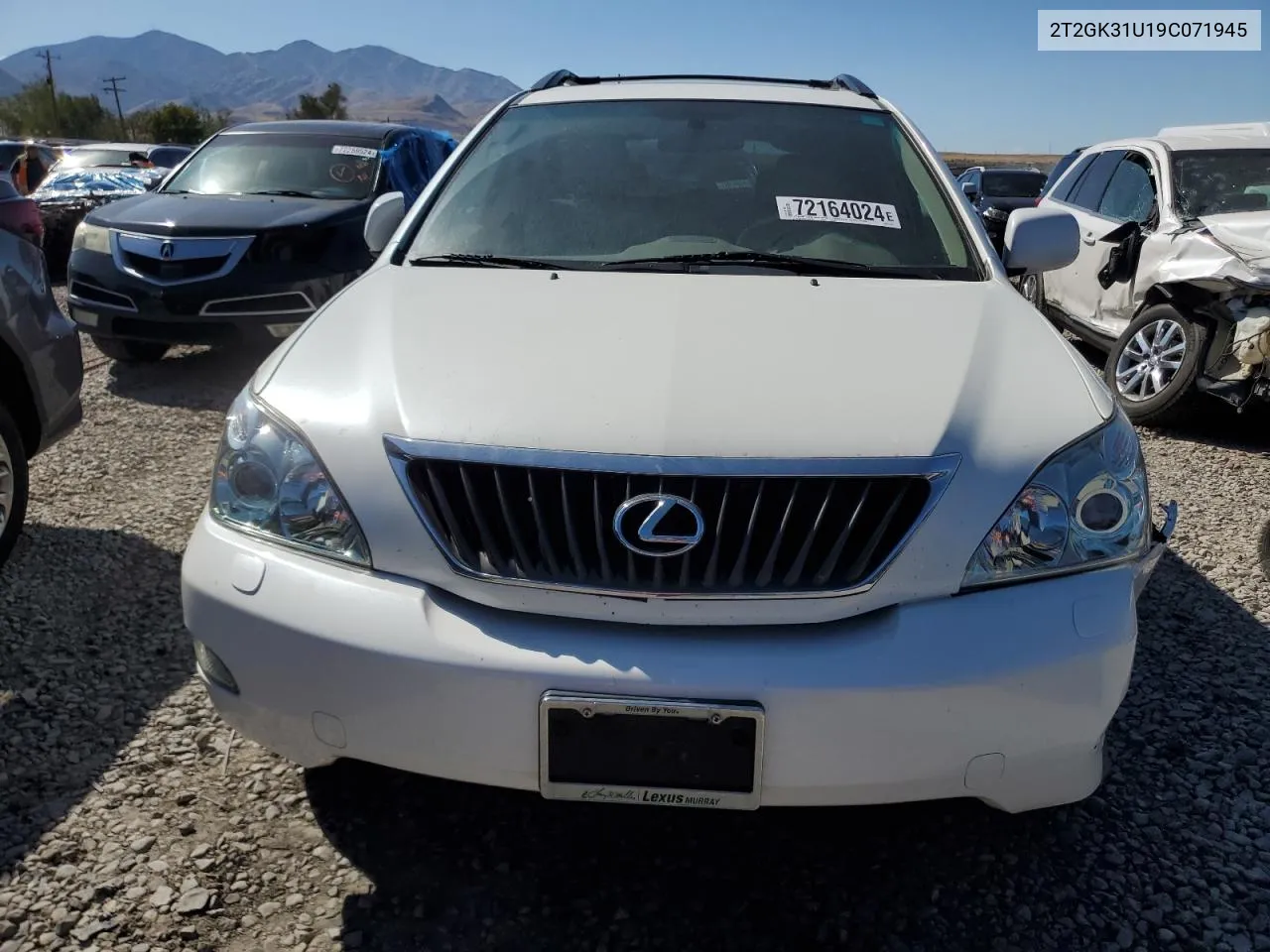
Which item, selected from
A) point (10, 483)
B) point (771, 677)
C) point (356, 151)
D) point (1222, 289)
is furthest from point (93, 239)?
point (1222, 289)

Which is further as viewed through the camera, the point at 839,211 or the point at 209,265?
the point at 209,265

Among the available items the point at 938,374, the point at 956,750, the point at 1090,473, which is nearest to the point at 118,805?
the point at 956,750

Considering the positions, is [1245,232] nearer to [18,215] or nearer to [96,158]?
[18,215]

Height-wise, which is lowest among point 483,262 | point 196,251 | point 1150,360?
point 1150,360

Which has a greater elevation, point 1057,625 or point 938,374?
point 938,374

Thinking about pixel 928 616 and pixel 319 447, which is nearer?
pixel 928 616

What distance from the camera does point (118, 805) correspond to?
234 centimetres

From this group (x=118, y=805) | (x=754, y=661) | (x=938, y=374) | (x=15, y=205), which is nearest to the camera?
(x=754, y=661)

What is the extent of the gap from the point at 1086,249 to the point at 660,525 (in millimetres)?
6160

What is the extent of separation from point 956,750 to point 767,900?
1.91 ft

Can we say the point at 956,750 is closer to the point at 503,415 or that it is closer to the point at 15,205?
the point at 503,415

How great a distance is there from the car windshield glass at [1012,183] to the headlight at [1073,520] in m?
Answer: 15.1

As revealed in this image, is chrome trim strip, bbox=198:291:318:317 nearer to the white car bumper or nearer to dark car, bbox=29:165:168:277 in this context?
A: the white car bumper

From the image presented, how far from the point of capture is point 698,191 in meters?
3.01
